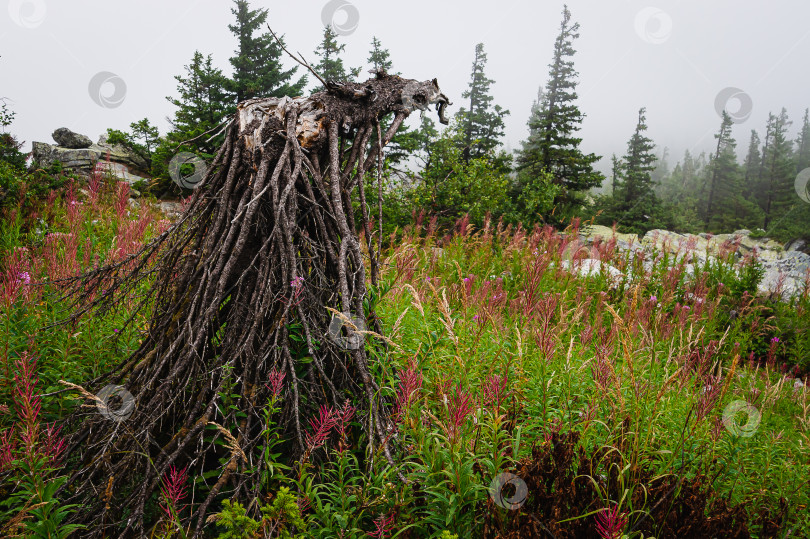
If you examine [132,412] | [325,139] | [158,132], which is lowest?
[132,412]

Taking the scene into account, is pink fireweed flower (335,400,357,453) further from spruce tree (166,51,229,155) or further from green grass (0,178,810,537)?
spruce tree (166,51,229,155)

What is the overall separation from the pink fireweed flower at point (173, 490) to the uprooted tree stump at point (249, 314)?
0.08 m

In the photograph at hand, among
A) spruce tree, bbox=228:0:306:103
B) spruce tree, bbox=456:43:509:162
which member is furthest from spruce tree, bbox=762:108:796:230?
spruce tree, bbox=228:0:306:103

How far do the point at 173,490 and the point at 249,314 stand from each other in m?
0.79

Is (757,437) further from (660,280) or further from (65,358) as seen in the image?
(65,358)

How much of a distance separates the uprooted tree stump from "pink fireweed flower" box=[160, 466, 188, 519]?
8 cm

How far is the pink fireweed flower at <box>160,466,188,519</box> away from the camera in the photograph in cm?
131

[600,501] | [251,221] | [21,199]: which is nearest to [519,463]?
[600,501]

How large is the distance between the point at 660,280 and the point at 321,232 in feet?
20.5

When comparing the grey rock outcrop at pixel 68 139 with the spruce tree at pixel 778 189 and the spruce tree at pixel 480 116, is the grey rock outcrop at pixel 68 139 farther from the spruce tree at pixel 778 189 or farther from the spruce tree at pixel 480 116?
the spruce tree at pixel 778 189

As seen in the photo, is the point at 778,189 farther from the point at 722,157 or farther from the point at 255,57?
the point at 255,57

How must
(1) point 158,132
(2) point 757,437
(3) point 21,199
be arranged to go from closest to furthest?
(2) point 757,437 → (3) point 21,199 → (1) point 158,132

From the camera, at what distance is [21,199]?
17.3 ft

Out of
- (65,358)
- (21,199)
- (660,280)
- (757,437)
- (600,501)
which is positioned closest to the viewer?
(600,501)
